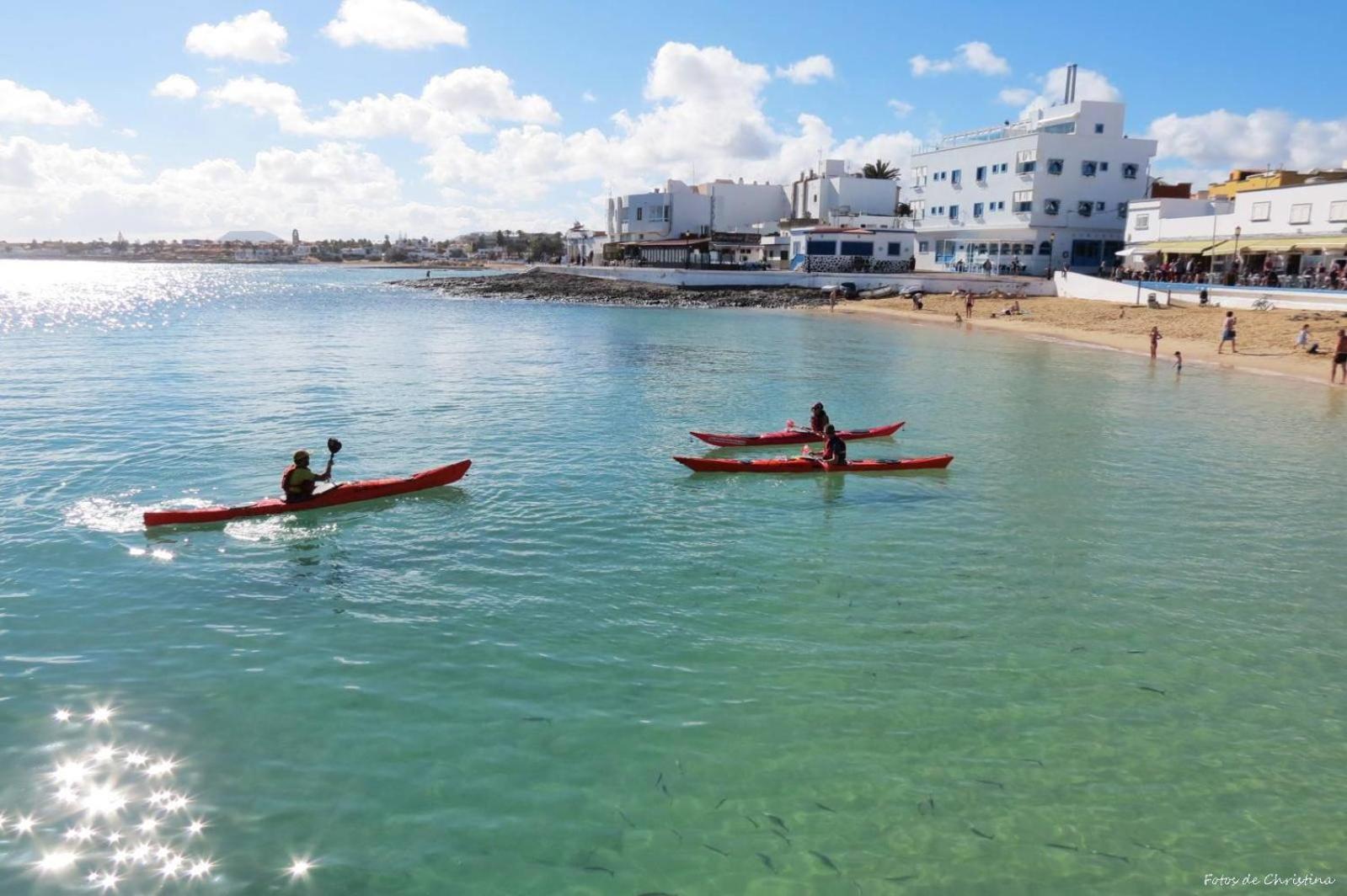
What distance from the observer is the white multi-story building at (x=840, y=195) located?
105m

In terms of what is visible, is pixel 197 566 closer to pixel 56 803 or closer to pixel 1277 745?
pixel 56 803

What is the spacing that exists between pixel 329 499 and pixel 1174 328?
48072 millimetres

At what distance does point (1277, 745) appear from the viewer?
10.4 meters

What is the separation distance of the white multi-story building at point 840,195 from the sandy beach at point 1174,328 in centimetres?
3801

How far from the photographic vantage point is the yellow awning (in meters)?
47.2

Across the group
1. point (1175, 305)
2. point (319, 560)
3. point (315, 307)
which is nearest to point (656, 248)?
point (315, 307)

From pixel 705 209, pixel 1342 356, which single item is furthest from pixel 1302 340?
pixel 705 209

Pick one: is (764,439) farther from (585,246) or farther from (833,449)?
(585,246)

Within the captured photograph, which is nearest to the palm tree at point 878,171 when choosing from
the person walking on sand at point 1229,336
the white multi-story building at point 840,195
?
the white multi-story building at point 840,195

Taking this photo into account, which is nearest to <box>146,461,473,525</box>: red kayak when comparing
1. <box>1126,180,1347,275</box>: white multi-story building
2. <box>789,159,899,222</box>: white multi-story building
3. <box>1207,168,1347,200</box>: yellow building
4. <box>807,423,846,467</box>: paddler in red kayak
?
<box>807,423,846,467</box>: paddler in red kayak

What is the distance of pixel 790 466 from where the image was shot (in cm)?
2230

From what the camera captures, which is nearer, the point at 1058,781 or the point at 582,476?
the point at 1058,781

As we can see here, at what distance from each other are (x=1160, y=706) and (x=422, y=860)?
8.93 meters

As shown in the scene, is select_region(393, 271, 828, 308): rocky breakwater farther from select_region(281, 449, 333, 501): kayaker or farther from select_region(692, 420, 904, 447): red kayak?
select_region(281, 449, 333, 501): kayaker
